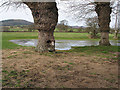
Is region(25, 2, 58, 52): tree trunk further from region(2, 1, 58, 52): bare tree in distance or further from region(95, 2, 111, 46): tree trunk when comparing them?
region(95, 2, 111, 46): tree trunk

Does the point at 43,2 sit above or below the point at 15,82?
above

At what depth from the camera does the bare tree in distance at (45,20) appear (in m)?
8.52

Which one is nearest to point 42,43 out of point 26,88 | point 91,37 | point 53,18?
point 53,18

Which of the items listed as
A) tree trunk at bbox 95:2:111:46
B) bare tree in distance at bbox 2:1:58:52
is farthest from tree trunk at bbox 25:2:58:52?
tree trunk at bbox 95:2:111:46

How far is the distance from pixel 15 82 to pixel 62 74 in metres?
1.65

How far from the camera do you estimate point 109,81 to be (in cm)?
410

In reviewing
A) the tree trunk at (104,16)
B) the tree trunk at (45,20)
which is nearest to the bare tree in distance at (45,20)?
the tree trunk at (45,20)

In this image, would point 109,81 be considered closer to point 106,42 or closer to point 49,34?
point 49,34

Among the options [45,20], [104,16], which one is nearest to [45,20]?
[45,20]

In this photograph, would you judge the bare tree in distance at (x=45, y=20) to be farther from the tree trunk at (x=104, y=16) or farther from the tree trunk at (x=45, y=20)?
the tree trunk at (x=104, y=16)

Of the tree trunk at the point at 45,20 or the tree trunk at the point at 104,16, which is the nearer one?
the tree trunk at the point at 45,20

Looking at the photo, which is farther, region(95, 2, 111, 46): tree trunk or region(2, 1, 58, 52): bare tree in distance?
region(95, 2, 111, 46): tree trunk

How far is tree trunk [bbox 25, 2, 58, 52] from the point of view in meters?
8.52

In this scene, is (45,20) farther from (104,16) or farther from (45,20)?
(104,16)
